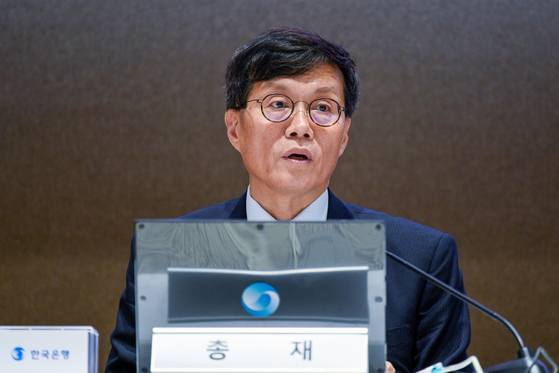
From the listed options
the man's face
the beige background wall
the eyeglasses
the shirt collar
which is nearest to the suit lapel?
the shirt collar

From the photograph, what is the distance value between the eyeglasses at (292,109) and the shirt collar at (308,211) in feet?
0.65

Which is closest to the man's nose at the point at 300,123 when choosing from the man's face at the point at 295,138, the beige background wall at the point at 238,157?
the man's face at the point at 295,138

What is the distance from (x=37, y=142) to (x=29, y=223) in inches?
15.1

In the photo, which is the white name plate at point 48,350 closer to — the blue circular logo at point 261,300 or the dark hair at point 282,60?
the blue circular logo at point 261,300

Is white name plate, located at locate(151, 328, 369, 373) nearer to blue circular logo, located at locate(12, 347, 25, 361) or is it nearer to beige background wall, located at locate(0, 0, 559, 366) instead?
blue circular logo, located at locate(12, 347, 25, 361)

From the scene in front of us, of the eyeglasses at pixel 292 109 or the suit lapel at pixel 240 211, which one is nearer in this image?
the eyeglasses at pixel 292 109

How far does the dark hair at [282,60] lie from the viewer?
109 centimetres

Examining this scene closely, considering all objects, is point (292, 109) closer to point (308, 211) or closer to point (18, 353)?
point (308, 211)

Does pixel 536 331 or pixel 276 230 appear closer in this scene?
pixel 276 230

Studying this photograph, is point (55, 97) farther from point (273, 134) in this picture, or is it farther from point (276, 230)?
point (276, 230)

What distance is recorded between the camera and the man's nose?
3.45 ft


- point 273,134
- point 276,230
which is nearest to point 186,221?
point 276,230

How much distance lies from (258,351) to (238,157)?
1931 mm

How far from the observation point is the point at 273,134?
109 cm
